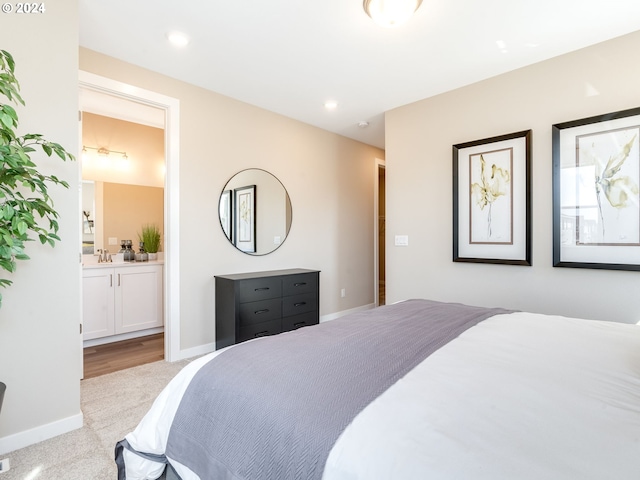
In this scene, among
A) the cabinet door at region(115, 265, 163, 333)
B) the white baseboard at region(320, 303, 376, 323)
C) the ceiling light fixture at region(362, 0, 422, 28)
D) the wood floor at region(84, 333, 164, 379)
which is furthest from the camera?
the white baseboard at region(320, 303, 376, 323)

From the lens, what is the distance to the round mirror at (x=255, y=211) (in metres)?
3.52

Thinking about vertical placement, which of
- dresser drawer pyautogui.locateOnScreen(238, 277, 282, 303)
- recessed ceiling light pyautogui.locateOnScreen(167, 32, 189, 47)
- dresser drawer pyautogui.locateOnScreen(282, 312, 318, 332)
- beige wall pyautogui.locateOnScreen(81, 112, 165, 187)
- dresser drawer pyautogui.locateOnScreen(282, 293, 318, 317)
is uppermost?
recessed ceiling light pyautogui.locateOnScreen(167, 32, 189, 47)

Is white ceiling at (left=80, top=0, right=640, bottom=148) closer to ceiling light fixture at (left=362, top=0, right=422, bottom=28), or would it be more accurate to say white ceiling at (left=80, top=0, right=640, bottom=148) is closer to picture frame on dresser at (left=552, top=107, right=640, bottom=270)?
ceiling light fixture at (left=362, top=0, right=422, bottom=28)

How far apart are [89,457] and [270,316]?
1.81 m

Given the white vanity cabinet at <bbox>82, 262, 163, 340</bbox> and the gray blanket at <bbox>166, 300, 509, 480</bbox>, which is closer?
the gray blanket at <bbox>166, 300, 509, 480</bbox>

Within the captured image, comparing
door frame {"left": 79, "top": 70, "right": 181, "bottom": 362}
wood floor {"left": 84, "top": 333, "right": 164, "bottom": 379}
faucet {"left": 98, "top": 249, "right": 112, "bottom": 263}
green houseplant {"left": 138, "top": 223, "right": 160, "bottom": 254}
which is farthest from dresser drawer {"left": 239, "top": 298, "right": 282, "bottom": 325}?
faucet {"left": 98, "top": 249, "right": 112, "bottom": 263}

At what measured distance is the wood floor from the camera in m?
3.00

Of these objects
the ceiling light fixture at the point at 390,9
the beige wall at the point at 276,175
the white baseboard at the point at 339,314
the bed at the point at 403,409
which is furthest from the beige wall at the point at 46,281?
the white baseboard at the point at 339,314

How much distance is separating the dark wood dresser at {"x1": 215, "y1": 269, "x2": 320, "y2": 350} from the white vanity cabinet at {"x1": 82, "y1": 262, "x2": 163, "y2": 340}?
1153mm

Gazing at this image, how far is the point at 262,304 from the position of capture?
3.28 m

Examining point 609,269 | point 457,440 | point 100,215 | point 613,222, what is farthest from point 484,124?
point 100,215

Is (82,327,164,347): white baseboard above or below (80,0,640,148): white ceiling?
below

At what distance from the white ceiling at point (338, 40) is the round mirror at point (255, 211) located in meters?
0.93

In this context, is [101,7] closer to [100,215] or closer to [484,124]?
[100,215]
